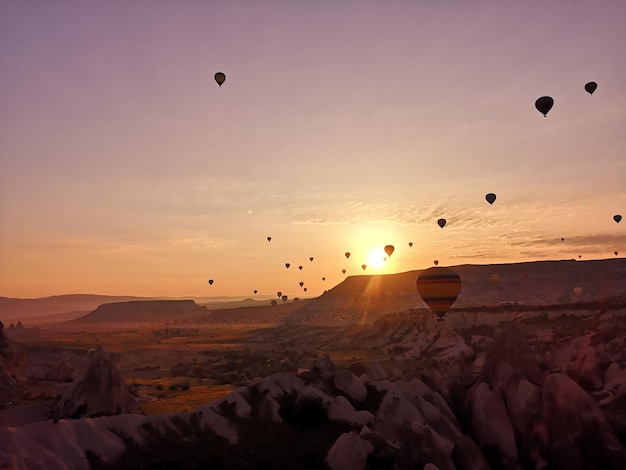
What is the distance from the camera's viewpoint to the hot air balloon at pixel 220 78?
56875mm

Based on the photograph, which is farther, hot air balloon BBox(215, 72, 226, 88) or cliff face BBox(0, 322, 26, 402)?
hot air balloon BBox(215, 72, 226, 88)

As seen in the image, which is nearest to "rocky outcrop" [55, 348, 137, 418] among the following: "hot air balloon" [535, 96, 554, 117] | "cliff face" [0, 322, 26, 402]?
"cliff face" [0, 322, 26, 402]

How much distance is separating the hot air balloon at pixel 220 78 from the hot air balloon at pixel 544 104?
107 feet

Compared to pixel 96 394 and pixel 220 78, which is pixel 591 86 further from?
pixel 96 394

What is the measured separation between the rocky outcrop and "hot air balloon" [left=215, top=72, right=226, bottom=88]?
110ft

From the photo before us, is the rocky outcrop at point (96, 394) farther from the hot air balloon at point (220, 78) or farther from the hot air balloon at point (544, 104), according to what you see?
the hot air balloon at point (544, 104)

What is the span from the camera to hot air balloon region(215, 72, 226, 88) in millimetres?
56875

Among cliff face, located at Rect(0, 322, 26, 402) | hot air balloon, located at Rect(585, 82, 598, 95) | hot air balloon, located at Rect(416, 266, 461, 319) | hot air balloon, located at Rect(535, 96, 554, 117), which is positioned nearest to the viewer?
cliff face, located at Rect(0, 322, 26, 402)

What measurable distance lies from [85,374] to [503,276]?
18303 cm

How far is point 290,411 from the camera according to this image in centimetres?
2817

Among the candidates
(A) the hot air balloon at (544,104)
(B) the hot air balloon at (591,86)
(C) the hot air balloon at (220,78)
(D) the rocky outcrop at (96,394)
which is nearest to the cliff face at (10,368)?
(D) the rocky outcrop at (96,394)

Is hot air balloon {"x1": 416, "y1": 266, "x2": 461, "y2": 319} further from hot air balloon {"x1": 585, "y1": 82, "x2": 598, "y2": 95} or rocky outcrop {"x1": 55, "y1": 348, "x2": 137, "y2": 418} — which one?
rocky outcrop {"x1": 55, "y1": 348, "x2": 137, "y2": 418}

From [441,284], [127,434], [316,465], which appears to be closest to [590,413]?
[316,465]

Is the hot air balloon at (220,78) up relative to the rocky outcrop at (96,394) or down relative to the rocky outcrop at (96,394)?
up
